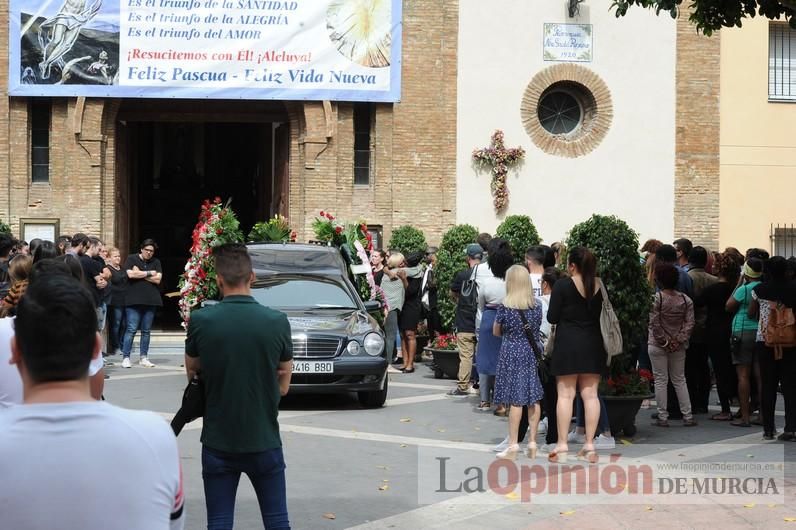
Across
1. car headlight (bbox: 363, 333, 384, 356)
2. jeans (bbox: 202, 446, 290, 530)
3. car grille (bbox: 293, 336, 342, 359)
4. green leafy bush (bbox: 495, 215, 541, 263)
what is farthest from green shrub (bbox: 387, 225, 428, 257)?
jeans (bbox: 202, 446, 290, 530)

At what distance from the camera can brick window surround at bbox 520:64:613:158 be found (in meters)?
23.3

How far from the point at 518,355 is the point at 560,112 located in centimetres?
1466

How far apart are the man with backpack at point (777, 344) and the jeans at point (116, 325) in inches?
403

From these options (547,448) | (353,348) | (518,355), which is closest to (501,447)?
(547,448)

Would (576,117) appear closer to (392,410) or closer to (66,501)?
(392,410)

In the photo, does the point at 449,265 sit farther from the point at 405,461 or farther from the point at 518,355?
the point at 405,461

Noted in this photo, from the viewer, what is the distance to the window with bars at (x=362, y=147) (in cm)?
2311

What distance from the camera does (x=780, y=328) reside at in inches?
426

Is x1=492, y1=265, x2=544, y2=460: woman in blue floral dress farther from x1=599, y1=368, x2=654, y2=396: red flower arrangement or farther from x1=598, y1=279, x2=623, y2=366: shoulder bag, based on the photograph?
x1=599, y1=368, x2=654, y2=396: red flower arrangement

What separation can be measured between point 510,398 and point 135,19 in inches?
562

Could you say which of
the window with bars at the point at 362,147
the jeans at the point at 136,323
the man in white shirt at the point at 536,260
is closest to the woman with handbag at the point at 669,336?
the man in white shirt at the point at 536,260

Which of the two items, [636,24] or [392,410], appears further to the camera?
[636,24]

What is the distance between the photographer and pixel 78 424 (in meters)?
2.68

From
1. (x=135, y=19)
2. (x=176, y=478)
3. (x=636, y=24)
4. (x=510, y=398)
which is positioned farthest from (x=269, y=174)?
(x=176, y=478)
